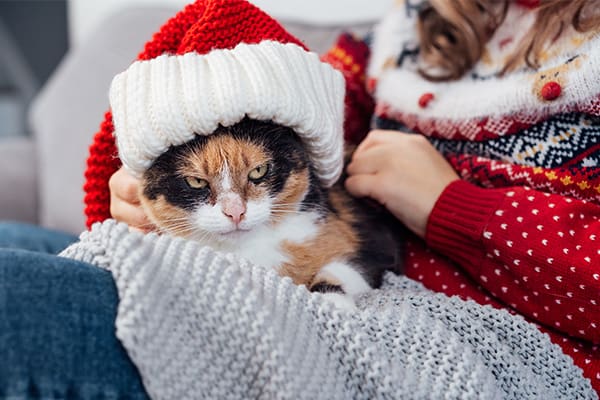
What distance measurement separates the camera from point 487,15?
0.87 m

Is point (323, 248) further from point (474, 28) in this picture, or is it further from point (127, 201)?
point (474, 28)

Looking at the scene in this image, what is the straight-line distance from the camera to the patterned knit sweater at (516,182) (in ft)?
2.24

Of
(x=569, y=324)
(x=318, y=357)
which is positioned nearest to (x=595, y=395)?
(x=569, y=324)

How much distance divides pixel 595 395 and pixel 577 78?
1.19 feet

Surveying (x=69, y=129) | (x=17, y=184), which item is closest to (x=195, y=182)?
(x=69, y=129)

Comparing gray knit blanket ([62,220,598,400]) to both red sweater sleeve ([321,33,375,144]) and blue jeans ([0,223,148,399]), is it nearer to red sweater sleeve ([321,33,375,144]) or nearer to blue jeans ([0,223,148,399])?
blue jeans ([0,223,148,399])

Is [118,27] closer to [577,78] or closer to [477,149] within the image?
[477,149]

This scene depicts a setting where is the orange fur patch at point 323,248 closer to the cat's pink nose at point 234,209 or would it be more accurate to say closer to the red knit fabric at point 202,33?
the cat's pink nose at point 234,209

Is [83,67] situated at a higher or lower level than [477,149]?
lower

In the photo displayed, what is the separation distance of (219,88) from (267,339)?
22cm

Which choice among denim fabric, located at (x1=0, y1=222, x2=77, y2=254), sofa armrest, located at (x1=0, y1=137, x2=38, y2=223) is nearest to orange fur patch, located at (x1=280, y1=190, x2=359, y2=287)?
denim fabric, located at (x1=0, y1=222, x2=77, y2=254)

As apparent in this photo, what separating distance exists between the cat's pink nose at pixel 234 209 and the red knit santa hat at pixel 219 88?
0.07 m

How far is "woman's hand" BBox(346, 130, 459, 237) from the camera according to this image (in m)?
0.79

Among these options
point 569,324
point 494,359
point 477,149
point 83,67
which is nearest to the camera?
point 494,359
